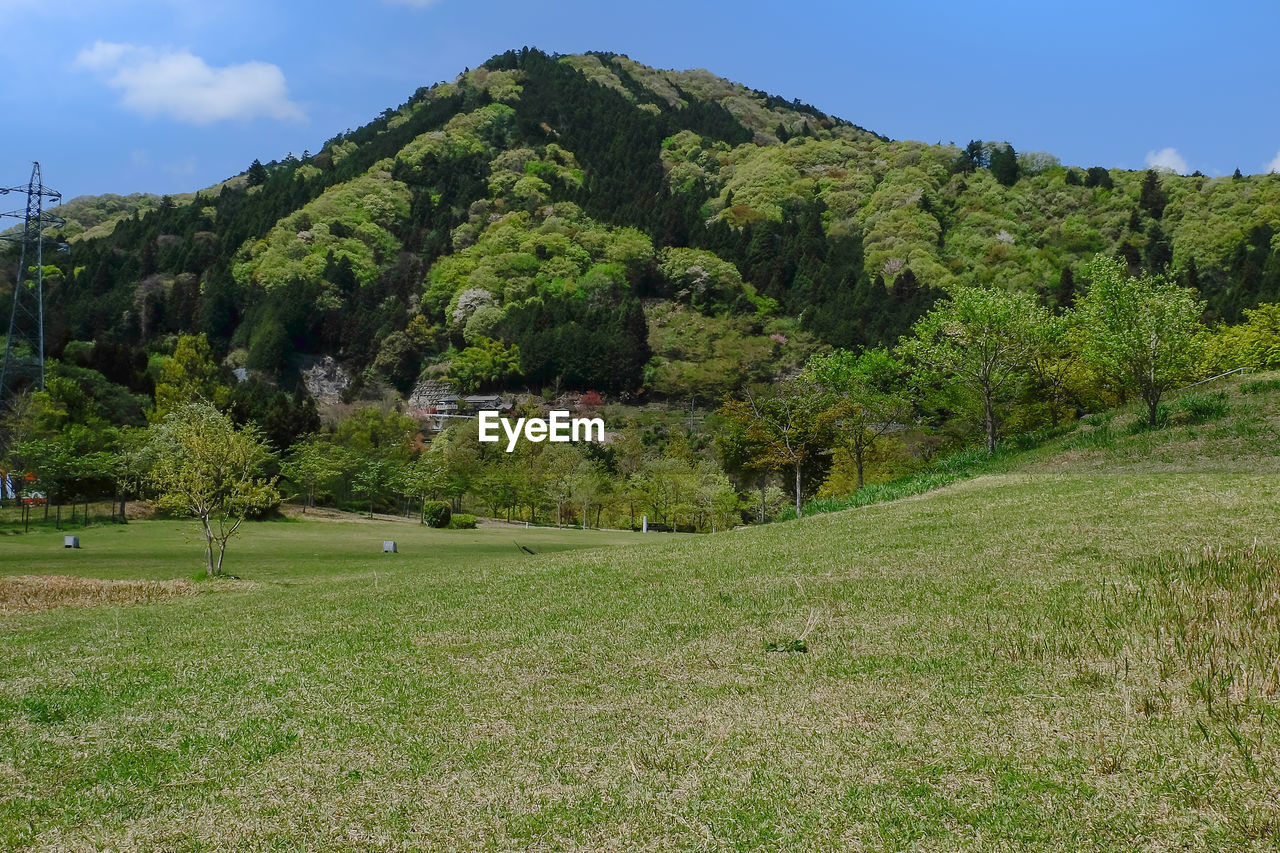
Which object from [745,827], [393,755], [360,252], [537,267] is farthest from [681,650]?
[360,252]

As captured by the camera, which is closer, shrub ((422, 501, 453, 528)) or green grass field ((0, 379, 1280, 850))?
green grass field ((0, 379, 1280, 850))

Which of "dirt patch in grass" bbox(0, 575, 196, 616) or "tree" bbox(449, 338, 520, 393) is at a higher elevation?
"tree" bbox(449, 338, 520, 393)

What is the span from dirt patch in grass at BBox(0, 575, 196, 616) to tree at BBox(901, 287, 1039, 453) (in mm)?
31025

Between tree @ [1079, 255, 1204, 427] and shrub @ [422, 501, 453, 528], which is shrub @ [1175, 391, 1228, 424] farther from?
shrub @ [422, 501, 453, 528]

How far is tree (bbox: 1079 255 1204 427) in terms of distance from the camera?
1281 inches

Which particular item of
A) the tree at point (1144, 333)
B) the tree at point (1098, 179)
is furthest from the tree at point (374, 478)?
the tree at point (1098, 179)

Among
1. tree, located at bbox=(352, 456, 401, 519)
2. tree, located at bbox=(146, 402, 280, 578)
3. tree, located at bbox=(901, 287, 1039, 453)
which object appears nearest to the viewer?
tree, located at bbox=(146, 402, 280, 578)

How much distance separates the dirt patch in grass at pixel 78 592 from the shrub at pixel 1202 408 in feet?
110

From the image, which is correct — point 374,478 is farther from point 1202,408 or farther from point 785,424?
point 1202,408

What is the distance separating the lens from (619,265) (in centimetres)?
16812

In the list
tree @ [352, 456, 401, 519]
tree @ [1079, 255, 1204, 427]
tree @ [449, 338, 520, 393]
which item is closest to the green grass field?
tree @ [1079, 255, 1204, 427]

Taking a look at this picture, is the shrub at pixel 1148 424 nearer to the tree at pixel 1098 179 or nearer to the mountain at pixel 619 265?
the mountain at pixel 619 265

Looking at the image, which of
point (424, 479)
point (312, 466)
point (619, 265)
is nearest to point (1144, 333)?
point (424, 479)

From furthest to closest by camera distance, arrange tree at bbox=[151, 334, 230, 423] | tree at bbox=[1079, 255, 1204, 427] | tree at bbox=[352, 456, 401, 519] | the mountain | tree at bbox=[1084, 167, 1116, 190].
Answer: tree at bbox=[1084, 167, 1116, 190], the mountain, tree at bbox=[151, 334, 230, 423], tree at bbox=[352, 456, 401, 519], tree at bbox=[1079, 255, 1204, 427]
